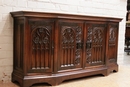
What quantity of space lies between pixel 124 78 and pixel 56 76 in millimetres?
1102

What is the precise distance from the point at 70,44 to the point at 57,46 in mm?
222

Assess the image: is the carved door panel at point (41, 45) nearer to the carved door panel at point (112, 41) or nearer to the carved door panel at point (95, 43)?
the carved door panel at point (95, 43)

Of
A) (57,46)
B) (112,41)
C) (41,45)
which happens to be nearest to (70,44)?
(57,46)

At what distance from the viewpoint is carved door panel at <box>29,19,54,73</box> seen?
2.36 meters

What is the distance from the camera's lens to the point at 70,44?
263cm

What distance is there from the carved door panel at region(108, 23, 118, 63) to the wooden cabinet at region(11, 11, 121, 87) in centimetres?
8

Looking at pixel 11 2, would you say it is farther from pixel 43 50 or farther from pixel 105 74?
pixel 105 74

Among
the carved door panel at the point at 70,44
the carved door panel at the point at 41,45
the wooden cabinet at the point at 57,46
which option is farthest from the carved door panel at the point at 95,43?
the carved door panel at the point at 41,45

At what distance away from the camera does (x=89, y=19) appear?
274 centimetres

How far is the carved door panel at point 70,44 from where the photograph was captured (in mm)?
2557

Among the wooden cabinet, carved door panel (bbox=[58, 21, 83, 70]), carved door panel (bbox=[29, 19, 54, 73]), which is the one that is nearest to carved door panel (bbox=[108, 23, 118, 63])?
the wooden cabinet

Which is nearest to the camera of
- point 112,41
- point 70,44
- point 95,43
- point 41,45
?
point 41,45

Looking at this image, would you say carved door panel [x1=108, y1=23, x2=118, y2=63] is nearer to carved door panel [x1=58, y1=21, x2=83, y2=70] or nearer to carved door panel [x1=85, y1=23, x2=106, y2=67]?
carved door panel [x1=85, y1=23, x2=106, y2=67]

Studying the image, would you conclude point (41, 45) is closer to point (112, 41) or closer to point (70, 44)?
point (70, 44)
